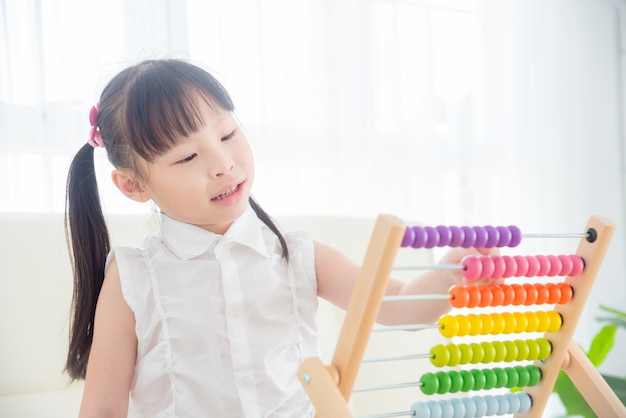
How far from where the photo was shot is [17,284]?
147 centimetres

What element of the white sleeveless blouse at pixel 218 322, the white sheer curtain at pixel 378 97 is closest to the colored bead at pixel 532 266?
the white sleeveless blouse at pixel 218 322

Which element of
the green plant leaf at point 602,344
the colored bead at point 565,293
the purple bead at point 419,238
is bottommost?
the green plant leaf at point 602,344

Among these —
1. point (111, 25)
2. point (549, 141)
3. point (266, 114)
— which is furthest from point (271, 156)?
point (549, 141)

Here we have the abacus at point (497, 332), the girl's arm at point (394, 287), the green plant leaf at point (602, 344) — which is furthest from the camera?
the green plant leaf at point (602, 344)

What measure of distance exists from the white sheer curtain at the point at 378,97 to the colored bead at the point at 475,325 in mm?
1073

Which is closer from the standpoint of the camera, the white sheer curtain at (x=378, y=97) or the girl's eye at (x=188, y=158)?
A: the girl's eye at (x=188, y=158)

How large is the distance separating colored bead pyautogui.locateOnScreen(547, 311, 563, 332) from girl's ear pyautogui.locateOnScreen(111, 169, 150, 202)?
2.15ft

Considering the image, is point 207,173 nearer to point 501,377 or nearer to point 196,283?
point 196,283

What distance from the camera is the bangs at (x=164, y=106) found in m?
1.06

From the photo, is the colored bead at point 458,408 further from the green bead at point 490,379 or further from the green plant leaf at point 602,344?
the green plant leaf at point 602,344

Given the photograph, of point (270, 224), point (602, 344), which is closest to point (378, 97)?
point (602, 344)

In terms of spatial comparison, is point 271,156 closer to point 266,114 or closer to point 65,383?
point 266,114

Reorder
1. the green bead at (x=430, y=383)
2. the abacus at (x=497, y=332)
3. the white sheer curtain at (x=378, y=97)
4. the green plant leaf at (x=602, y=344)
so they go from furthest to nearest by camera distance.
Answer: the green plant leaf at (x=602, y=344) < the white sheer curtain at (x=378, y=97) < the green bead at (x=430, y=383) < the abacus at (x=497, y=332)

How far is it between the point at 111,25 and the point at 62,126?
327 millimetres
